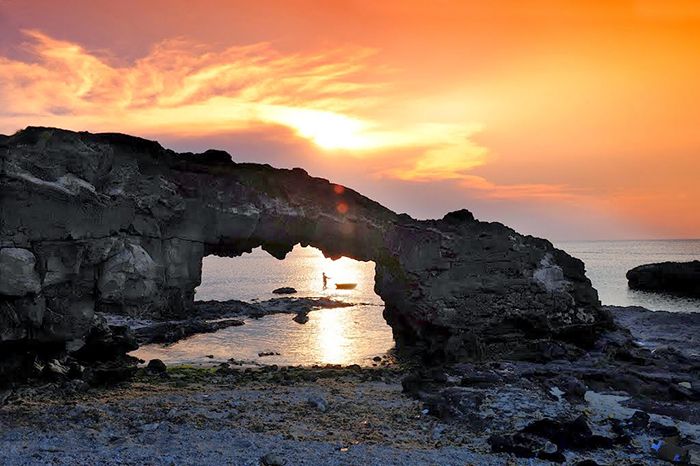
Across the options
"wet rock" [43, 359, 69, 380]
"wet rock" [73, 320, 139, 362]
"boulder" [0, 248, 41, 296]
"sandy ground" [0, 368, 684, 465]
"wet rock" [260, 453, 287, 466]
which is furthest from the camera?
"wet rock" [73, 320, 139, 362]

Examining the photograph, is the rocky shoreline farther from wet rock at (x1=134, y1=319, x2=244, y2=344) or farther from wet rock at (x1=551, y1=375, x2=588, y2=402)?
wet rock at (x1=134, y1=319, x2=244, y2=344)

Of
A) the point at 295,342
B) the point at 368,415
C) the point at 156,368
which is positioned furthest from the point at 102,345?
the point at 368,415

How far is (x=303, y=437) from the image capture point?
54.2 feet

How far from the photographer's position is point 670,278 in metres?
86.3

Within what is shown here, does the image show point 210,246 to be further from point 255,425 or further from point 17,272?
point 255,425

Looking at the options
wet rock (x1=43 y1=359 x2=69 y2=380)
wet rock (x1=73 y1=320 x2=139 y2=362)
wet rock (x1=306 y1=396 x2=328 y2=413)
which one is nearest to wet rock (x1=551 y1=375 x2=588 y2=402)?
wet rock (x1=306 y1=396 x2=328 y2=413)

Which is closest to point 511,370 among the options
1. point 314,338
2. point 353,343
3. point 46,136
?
point 353,343

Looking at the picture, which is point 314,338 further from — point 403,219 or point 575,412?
point 575,412

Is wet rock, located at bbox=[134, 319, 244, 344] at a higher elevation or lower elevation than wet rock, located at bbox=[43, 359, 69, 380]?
lower

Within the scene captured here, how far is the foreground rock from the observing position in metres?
82.9

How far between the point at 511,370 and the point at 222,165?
715 inches

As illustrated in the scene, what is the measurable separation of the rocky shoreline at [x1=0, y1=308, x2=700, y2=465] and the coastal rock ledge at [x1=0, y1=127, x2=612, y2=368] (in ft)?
11.5

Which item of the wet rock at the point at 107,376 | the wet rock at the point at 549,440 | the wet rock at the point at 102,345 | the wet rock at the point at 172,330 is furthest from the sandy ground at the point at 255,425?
the wet rock at the point at 172,330

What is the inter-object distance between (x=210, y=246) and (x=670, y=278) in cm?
7919
